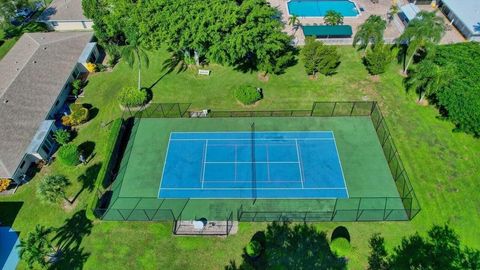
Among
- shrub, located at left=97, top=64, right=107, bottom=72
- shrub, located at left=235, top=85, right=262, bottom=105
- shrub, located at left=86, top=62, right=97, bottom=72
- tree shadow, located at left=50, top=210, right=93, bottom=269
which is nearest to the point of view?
tree shadow, located at left=50, top=210, right=93, bottom=269

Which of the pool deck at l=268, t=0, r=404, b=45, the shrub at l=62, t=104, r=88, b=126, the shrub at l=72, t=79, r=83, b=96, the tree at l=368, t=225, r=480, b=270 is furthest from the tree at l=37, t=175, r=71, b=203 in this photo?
the pool deck at l=268, t=0, r=404, b=45

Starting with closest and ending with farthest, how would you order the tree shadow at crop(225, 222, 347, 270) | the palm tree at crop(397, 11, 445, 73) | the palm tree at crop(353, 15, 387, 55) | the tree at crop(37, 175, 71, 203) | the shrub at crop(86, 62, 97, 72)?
the tree shadow at crop(225, 222, 347, 270), the tree at crop(37, 175, 71, 203), the palm tree at crop(397, 11, 445, 73), the palm tree at crop(353, 15, 387, 55), the shrub at crop(86, 62, 97, 72)

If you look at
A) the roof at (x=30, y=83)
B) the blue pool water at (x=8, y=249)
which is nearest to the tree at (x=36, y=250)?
the blue pool water at (x=8, y=249)

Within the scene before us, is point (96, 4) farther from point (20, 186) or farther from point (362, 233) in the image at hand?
point (362, 233)

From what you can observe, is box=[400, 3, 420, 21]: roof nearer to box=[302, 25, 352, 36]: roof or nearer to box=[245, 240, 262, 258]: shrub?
box=[302, 25, 352, 36]: roof

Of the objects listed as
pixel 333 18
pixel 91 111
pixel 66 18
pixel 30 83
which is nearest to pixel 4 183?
pixel 91 111

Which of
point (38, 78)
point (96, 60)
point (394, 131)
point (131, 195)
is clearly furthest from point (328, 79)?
point (38, 78)
